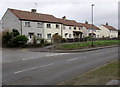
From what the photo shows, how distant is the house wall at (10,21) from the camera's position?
40875 millimetres

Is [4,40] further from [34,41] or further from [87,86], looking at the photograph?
[87,86]

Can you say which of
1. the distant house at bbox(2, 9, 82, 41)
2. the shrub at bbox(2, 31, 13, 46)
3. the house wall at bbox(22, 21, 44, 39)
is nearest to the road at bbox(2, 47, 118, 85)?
the shrub at bbox(2, 31, 13, 46)

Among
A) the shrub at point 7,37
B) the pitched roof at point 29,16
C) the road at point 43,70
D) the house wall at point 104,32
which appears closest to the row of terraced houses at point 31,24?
the pitched roof at point 29,16

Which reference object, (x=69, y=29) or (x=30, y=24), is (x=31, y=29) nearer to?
(x=30, y=24)

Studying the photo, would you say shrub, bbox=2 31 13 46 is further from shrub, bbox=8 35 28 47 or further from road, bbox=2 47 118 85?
road, bbox=2 47 118 85

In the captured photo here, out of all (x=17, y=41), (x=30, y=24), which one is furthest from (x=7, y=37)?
(x=30, y=24)

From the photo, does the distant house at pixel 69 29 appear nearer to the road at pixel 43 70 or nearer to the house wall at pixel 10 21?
the house wall at pixel 10 21

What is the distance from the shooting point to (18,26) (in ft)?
133

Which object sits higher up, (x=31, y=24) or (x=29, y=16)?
(x=29, y=16)

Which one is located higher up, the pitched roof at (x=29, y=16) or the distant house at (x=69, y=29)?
the pitched roof at (x=29, y=16)

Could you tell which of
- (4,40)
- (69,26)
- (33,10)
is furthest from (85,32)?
(4,40)

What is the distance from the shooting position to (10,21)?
141 ft

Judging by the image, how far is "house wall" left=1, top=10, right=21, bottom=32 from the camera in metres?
40.9

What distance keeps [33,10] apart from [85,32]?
2913 cm
